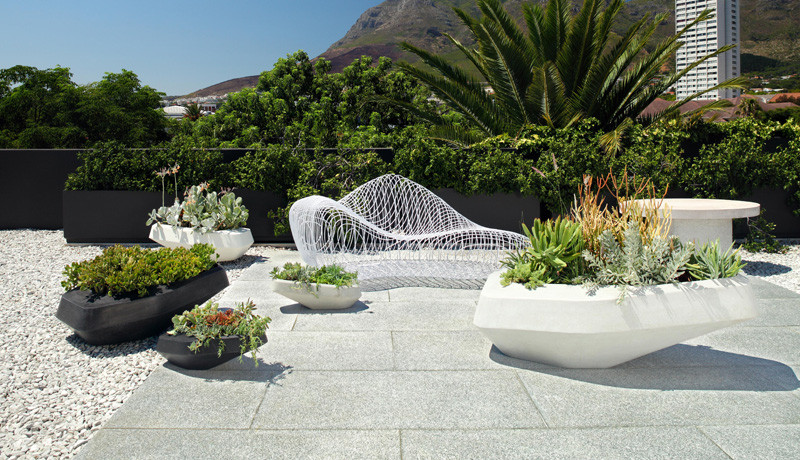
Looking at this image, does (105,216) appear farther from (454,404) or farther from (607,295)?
(607,295)

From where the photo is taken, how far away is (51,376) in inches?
137

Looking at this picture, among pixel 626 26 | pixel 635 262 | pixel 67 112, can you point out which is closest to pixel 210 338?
pixel 635 262

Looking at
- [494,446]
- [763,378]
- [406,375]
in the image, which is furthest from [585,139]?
[494,446]

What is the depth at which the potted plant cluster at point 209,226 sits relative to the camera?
269 inches

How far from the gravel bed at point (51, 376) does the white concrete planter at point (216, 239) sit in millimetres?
1463

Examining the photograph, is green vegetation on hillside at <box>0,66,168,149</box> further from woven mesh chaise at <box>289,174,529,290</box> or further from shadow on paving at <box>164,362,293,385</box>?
shadow on paving at <box>164,362,293,385</box>

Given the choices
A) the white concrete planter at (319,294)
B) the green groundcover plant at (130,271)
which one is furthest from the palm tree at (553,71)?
the green groundcover plant at (130,271)

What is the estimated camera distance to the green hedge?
798 centimetres

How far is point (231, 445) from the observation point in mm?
2578

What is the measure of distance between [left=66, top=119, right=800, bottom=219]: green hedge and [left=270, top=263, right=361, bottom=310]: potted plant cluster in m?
3.15

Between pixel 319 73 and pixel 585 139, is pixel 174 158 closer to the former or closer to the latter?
pixel 585 139

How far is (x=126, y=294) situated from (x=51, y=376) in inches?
26.0

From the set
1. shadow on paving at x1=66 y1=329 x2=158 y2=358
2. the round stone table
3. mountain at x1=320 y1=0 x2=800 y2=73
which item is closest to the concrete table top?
the round stone table

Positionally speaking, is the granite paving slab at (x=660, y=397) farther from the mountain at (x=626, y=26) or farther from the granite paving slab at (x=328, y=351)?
the mountain at (x=626, y=26)
